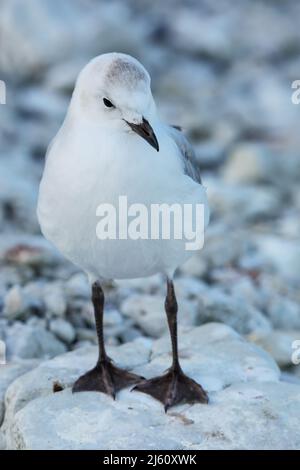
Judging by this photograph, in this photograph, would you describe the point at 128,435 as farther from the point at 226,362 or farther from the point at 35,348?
the point at 35,348

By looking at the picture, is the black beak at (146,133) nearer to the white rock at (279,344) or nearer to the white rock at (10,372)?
the white rock at (10,372)

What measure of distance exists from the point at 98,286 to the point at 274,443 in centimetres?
138

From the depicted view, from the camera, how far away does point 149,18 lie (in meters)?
14.6

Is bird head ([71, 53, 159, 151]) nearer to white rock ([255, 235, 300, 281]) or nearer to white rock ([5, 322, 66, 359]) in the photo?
white rock ([5, 322, 66, 359])

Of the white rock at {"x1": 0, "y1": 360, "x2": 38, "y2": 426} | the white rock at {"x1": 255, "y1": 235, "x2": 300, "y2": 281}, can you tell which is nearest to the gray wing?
the white rock at {"x1": 0, "y1": 360, "x2": 38, "y2": 426}

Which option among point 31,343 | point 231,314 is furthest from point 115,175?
point 231,314

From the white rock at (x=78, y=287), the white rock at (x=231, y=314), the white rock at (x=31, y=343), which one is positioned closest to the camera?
the white rock at (x=31, y=343)

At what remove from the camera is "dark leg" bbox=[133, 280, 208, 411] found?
472cm

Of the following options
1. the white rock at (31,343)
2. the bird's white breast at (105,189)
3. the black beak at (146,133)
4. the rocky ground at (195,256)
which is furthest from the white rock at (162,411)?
the black beak at (146,133)

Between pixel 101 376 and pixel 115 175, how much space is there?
120 cm

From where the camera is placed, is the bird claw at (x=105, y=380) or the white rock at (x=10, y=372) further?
the white rock at (x=10, y=372)

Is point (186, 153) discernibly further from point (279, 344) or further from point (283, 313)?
point (283, 313)

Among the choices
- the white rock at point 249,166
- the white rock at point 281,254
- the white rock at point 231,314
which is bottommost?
the white rock at point 231,314

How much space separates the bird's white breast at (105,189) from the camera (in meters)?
4.25
